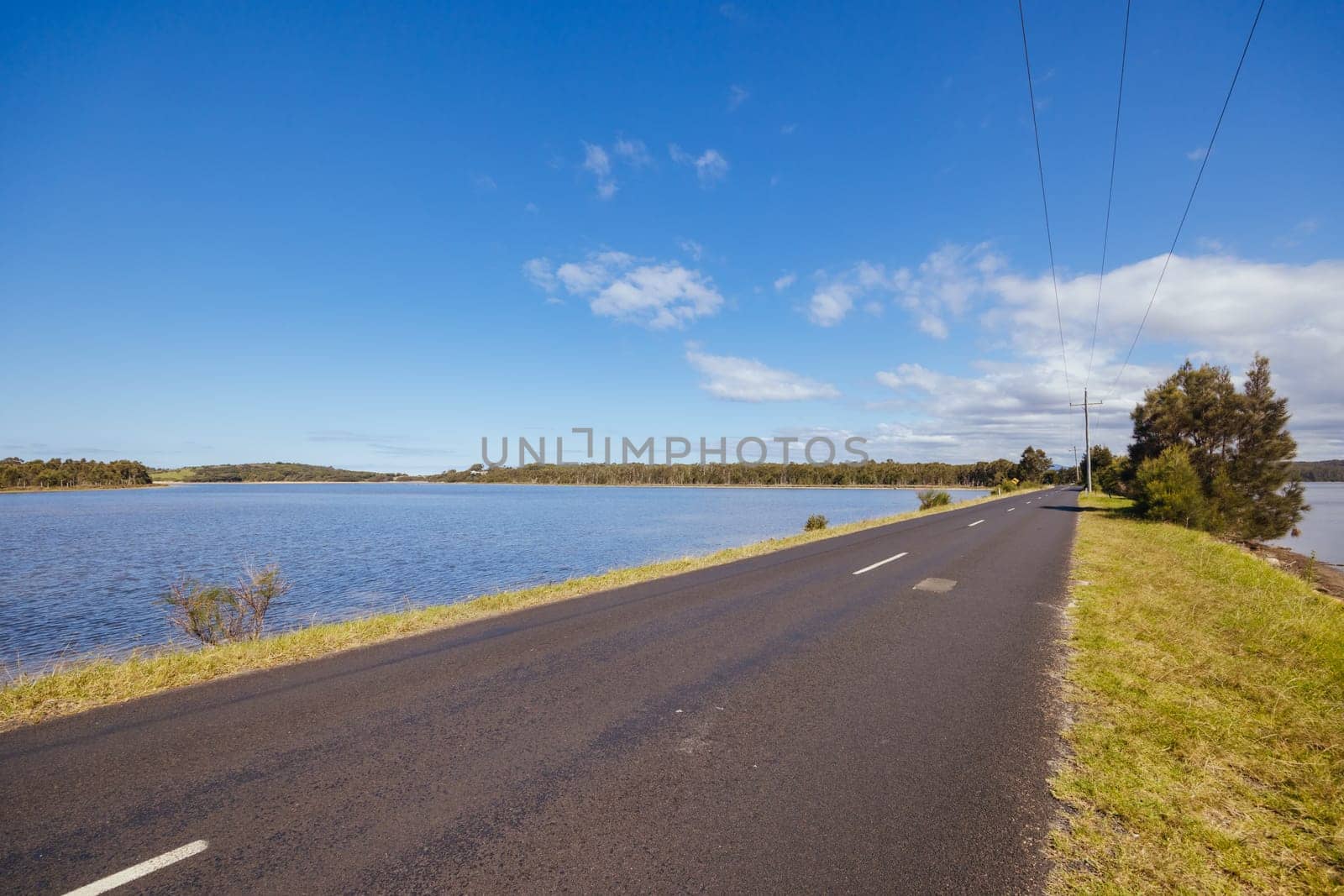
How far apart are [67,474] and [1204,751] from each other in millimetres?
201393

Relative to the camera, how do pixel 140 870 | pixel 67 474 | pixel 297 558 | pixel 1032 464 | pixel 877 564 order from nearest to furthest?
1. pixel 140 870
2. pixel 877 564
3. pixel 297 558
4. pixel 1032 464
5. pixel 67 474

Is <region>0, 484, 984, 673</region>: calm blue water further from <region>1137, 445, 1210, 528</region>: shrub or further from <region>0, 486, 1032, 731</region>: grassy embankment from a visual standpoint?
<region>1137, 445, 1210, 528</region>: shrub

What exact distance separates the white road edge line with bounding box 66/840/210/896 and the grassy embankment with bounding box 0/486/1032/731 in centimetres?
346

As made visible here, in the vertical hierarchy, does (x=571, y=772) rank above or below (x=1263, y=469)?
below

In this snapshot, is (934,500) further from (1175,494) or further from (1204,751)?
(1204,751)

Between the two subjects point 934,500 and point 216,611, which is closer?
point 216,611

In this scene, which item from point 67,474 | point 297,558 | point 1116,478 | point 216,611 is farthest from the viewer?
point 67,474

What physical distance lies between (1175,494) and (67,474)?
668 ft

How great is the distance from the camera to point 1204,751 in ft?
14.2

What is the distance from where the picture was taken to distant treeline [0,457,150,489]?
126m

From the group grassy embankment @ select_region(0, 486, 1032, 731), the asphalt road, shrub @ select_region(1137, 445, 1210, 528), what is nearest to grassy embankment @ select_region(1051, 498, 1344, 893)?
the asphalt road

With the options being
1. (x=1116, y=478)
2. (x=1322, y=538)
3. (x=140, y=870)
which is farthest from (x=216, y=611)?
(x=1116, y=478)

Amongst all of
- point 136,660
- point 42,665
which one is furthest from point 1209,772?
point 42,665

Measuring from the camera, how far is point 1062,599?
9.93 meters
